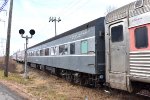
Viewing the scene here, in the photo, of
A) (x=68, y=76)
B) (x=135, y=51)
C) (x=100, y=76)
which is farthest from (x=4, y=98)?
(x=68, y=76)

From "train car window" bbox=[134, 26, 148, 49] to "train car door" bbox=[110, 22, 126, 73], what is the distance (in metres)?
0.77

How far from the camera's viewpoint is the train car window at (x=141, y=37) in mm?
10664

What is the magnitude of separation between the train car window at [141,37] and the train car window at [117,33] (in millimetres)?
990

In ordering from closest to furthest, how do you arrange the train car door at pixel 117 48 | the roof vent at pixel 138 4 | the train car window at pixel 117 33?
the roof vent at pixel 138 4, the train car door at pixel 117 48, the train car window at pixel 117 33

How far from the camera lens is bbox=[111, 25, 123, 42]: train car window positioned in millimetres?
12103

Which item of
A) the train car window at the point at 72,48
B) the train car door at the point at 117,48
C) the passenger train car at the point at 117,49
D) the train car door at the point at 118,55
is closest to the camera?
the passenger train car at the point at 117,49

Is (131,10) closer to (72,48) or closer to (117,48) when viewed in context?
(117,48)

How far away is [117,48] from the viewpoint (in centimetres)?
1234

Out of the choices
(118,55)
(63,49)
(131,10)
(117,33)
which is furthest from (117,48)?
(63,49)

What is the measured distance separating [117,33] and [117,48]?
0.52 meters

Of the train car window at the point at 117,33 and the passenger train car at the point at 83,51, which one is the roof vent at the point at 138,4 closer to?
the train car window at the point at 117,33

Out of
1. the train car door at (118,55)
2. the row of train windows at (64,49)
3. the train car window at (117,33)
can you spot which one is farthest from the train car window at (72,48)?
the train car window at (117,33)

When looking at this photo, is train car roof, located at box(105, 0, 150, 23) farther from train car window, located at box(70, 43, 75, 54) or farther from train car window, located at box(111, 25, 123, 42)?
train car window, located at box(70, 43, 75, 54)

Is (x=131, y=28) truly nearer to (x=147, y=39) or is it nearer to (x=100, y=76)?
(x=147, y=39)
